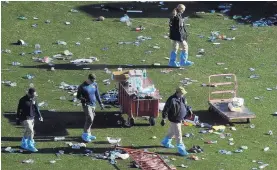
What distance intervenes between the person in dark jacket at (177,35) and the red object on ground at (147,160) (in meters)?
6.14

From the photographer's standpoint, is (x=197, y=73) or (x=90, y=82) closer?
(x=90, y=82)

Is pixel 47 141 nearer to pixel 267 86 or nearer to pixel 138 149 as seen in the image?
pixel 138 149

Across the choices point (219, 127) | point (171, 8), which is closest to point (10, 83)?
point (219, 127)

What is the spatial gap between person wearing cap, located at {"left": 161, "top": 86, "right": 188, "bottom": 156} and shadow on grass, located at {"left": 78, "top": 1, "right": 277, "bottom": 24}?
33.2 ft

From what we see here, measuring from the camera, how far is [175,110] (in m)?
20.1

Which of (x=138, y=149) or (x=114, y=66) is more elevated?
(x=114, y=66)

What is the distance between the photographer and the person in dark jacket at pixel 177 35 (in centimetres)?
2514

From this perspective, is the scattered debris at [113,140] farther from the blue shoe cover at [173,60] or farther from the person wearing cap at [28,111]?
the blue shoe cover at [173,60]

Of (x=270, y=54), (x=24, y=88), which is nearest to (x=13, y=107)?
(x=24, y=88)

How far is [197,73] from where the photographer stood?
25.4m

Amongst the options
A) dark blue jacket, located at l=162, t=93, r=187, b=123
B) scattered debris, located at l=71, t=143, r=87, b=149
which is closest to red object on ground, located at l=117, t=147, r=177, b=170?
dark blue jacket, located at l=162, t=93, r=187, b=123

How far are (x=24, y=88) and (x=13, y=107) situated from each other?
4.43ft

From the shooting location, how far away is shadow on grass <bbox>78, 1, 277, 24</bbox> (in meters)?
30.2

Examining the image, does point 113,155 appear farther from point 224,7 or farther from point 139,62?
point 224,7
